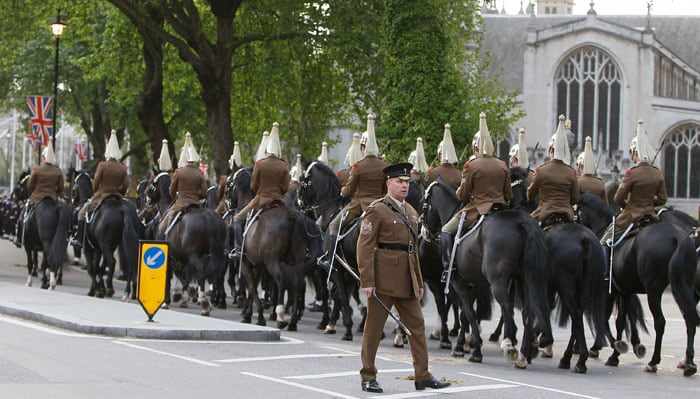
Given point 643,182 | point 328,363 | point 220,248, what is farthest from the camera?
point 220,248

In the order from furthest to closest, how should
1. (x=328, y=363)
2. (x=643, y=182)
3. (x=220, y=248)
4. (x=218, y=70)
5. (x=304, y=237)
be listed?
(x=218, y=70), (x=220, y=248), (x=304, y=237), (x=643, y=182), (x=328, y=363)

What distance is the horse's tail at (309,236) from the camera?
18.1 meters

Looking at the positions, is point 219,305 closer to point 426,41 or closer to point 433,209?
point 433,209

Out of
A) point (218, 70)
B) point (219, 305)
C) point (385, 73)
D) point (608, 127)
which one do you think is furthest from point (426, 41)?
point (608, 127)

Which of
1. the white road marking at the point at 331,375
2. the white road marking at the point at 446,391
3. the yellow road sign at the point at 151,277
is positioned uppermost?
the yellow road sign at the point at 151,277

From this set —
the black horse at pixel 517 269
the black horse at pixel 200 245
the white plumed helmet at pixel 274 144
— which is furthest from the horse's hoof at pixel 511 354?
the black horse at pixel 200 245

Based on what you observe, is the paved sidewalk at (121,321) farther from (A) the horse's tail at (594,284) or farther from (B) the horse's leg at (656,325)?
(B) the horse's leg at (656,325)

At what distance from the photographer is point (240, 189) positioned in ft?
65.8

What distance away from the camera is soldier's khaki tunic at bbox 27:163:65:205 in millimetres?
22875

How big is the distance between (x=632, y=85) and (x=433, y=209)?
2540 inches

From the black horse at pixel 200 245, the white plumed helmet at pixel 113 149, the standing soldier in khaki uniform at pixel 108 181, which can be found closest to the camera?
the black horse at pixel 200 245

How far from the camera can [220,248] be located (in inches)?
792

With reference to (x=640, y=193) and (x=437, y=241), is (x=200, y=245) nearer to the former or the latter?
(x=437, y=241)

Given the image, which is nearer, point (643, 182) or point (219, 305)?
point (643, 182)
